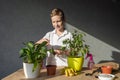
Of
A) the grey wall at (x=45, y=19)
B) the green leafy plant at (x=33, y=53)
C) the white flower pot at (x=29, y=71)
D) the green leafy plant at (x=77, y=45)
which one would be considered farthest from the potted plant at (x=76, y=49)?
the grey wall at (x=45, y=19)

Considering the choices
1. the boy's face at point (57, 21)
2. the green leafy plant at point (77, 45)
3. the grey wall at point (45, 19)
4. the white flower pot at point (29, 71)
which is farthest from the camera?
the grey wall at point (45, 19)

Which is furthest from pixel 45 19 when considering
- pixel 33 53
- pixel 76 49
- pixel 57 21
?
pixel 33 53

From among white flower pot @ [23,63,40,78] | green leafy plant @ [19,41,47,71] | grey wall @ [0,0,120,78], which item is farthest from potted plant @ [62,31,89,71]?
grey wall @ [0,0,120,78]

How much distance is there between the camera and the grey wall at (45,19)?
4.30 meters

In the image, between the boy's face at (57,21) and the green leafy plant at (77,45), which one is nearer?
the green leafy plant at (77,45)

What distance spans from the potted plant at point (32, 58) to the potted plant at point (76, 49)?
0.31m

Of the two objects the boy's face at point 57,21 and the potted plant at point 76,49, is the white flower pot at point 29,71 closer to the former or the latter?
the potted plant at point 76,49

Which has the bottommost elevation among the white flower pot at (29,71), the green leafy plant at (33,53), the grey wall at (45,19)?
the white flower pot at (29,71)

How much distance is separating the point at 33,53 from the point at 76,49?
46 centimetres

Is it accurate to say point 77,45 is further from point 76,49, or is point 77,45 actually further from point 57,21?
point 57,21

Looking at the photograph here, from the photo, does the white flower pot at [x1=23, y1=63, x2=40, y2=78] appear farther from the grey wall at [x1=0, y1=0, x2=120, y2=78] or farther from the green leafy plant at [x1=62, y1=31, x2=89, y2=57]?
the grey wall at [x1=0, y1=0, x2=120, y2=78]

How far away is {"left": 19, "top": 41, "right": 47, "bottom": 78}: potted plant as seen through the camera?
2.19m

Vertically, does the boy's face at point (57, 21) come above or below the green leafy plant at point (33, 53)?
above

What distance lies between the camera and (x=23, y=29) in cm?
436
